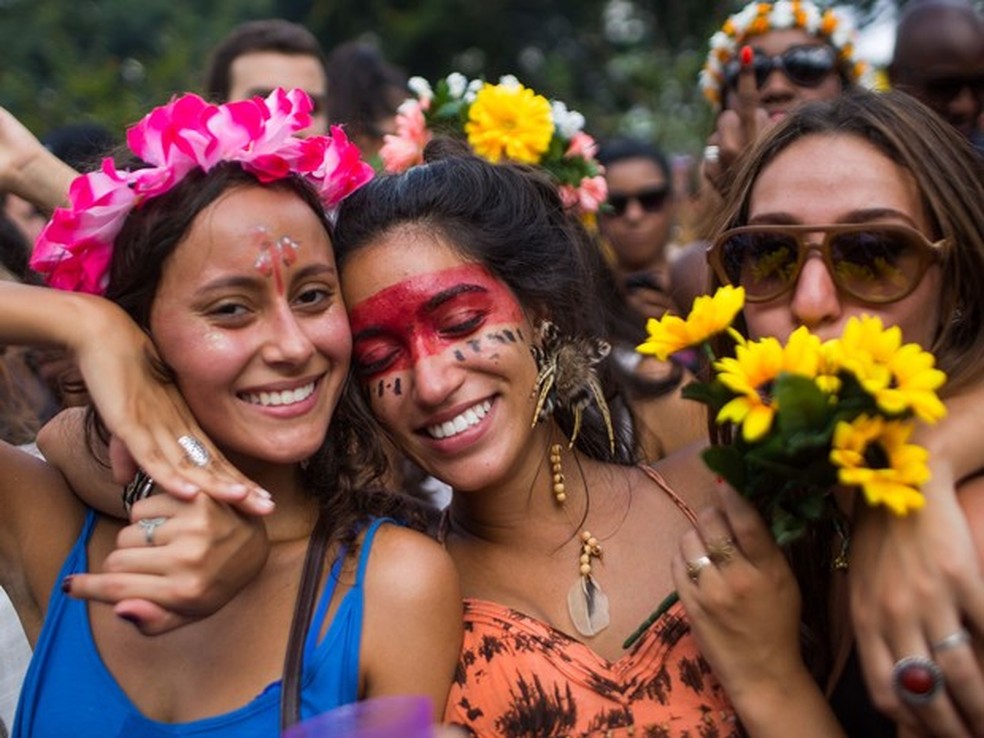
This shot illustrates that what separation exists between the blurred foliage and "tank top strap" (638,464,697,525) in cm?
1086

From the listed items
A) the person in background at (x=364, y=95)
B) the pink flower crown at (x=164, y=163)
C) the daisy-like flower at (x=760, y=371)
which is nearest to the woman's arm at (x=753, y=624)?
the daisy-like flower at (x=760, y=371)

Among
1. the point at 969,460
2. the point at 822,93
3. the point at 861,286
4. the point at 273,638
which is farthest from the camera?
the point at 822,93

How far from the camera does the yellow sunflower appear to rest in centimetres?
430

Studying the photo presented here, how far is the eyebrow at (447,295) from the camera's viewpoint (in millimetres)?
2789

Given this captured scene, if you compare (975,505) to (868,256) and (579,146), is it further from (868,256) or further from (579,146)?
(579,146)

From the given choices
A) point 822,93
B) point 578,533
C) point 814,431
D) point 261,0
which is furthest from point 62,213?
point 261,0

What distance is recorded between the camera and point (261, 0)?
20750 millimetres

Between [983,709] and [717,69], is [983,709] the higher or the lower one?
the lower one

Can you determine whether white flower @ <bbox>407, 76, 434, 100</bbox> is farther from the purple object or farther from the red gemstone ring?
the purple object

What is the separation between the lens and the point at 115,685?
8.20 ft

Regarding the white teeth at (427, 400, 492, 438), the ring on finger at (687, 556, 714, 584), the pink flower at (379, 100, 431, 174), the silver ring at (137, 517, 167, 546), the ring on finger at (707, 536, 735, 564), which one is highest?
the pink flower at (379, 100, 431, 174)

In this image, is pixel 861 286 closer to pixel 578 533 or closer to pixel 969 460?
pixel 969 460

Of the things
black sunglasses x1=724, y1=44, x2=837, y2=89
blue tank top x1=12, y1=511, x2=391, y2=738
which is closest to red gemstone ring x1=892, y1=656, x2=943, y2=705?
blue tank top x1=12, y1=511, x2=391, y2=738

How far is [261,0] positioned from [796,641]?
65.5 feet
